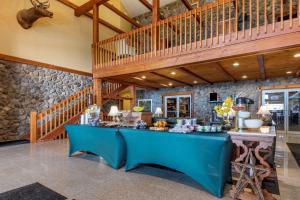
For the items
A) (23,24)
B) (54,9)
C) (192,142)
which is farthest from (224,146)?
(54,9)

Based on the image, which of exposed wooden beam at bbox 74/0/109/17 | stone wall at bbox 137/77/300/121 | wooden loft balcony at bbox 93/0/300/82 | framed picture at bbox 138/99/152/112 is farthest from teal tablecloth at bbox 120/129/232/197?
framed picture at bbox 138/99/152/112

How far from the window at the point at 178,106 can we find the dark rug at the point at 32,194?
8.34 m

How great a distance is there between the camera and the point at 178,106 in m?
10.4

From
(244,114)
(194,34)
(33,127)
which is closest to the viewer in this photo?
(244,114)

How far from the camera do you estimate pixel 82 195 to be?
236 centimetres

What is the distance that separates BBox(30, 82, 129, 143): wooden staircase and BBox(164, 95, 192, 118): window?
3976 mm

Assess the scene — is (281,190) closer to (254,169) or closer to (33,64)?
(254,169)

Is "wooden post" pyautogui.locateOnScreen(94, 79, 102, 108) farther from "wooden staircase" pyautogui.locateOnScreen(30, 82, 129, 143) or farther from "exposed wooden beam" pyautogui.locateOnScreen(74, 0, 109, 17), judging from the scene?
"exposed wooden beam" pyautogui.locateOnScreen(74, 0, 109, 17)

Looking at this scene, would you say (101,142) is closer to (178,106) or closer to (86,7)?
(86,7)

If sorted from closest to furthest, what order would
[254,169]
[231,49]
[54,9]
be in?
[254,169] → [231,49] → [54,9]

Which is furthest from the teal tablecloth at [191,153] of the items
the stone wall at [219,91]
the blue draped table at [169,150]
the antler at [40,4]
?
the antler at [40,4]

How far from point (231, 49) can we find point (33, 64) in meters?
6.78

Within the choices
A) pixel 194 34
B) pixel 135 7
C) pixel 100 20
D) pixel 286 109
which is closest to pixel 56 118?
pixel 100 20

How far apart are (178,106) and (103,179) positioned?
313 inches
